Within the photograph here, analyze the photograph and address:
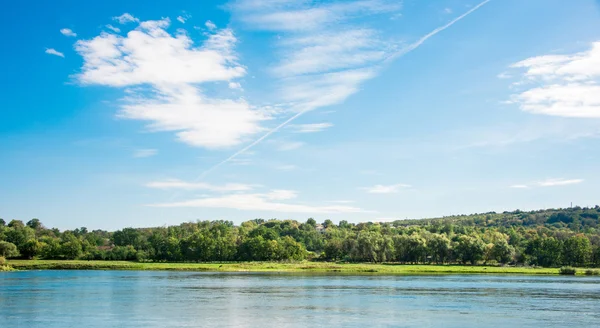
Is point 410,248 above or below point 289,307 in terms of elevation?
above

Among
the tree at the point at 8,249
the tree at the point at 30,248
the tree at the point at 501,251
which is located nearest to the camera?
the tree at the point at 8,249

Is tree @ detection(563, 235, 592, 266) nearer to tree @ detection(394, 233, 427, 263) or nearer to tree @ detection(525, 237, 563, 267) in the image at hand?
tree @ detection(525, 237, 563, 267)

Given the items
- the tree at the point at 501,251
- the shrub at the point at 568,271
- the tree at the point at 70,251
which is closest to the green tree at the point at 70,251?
the tree at the point at 70,251

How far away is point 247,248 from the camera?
158m

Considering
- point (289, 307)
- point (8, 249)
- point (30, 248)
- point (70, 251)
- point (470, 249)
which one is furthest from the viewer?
point (70, 251)

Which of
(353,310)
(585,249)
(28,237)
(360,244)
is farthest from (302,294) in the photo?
(28,237)

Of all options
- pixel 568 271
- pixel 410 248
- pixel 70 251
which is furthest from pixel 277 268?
pixel 568 271

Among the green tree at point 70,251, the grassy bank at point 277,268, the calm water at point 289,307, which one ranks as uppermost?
the green tree at point 70,251

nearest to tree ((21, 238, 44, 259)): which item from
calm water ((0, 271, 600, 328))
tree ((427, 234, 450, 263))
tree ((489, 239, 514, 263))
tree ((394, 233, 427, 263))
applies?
calm water ((0, 271, 600, 328))

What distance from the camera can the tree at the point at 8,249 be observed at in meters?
136

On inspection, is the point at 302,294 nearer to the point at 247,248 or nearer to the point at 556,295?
the point at 556,295

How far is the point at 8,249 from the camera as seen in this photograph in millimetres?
137250

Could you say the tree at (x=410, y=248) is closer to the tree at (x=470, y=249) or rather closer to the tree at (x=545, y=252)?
the tree at (x=470, y=249)

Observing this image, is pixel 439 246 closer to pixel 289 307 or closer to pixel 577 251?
pixel 577 251
